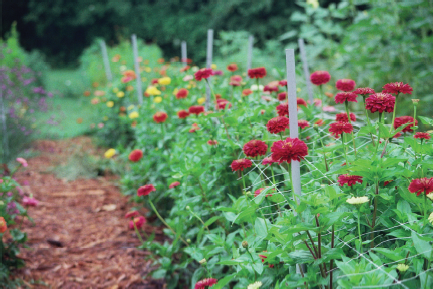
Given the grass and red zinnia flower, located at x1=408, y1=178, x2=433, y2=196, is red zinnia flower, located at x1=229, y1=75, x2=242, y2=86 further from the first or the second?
the grass

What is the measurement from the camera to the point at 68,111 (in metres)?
7.22

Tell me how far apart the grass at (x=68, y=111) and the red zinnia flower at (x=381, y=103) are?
4.12 metres

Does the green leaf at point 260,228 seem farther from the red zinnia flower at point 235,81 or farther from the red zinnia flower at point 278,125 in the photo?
the red zinnia flower at point 235,81

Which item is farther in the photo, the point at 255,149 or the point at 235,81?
the point at 235,81

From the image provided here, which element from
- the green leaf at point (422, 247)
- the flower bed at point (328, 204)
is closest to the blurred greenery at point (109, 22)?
the flower bed at point (328, 204)

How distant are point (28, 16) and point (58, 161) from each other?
35.9ft

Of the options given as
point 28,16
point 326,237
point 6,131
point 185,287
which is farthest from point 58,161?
point 28,16

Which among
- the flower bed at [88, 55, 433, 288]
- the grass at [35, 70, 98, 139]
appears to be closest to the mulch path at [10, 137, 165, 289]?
the flower bed at [88, 55, 433, 288]

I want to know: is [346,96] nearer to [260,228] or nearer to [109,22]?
[260,228]

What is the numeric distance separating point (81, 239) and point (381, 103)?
198 cm

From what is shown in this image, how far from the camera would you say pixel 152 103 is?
9.31ft

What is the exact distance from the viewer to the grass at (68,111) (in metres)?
5.13

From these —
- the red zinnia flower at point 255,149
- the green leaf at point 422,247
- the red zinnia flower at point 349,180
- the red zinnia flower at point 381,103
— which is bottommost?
the green leaf at point 422,247

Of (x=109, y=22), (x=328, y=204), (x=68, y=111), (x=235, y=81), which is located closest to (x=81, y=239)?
(x=235, y=81)
